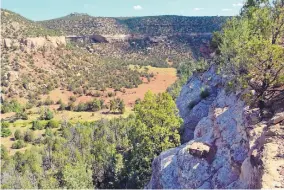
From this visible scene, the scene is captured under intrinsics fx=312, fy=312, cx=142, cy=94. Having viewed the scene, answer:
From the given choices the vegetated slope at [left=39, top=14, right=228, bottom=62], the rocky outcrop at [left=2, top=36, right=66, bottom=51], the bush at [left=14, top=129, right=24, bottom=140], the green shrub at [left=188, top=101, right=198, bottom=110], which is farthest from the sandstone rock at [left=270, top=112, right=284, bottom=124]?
the vegetated slope at [left=39, top=14, right=228, bottom=62]

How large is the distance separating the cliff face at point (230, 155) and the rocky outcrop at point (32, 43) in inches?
3856

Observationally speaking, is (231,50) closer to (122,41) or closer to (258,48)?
(258,48)

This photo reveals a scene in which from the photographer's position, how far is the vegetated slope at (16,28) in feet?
364

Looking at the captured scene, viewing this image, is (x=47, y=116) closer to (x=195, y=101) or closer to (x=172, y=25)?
(x=195, y=101)

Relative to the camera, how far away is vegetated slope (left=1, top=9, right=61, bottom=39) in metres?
111

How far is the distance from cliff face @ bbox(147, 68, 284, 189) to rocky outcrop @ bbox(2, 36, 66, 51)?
321 feet

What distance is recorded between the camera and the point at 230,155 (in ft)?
59.8

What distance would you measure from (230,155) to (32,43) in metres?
107

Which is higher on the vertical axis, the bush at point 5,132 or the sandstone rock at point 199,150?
the sandstone rock at point 199,150

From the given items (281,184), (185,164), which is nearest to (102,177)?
(185,164)

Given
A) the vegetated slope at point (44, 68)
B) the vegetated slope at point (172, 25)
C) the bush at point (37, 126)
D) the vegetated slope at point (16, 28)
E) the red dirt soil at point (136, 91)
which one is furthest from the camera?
the vegetated slope at point (172, 25)

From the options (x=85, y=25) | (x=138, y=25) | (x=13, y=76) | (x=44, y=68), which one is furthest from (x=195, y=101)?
(x=138, y=25)

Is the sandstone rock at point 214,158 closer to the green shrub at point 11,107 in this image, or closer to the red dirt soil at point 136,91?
the green shrub at point 11,107

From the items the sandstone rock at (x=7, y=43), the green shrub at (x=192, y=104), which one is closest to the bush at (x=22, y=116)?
the sandstone rock at (x=7, y=43)
